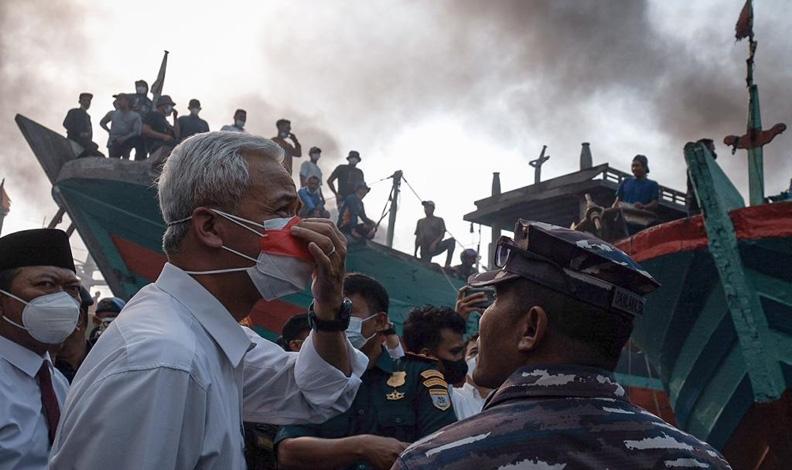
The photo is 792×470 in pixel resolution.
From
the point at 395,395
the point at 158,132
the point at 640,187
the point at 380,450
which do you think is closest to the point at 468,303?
the point at 395,395

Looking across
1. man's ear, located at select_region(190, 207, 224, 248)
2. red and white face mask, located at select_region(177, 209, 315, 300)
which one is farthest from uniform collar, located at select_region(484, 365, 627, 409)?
man's ear, located at select_region(190, 207, 224, 248)

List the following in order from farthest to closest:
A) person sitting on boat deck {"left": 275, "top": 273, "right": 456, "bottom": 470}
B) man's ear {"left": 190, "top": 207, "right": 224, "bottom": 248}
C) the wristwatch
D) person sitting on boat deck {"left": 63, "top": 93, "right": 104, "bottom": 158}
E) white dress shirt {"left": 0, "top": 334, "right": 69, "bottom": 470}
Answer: person sitting on boat deck {"left": 63, "top": 93, "right": 104, "bottom": 158} → white dress shirt {"left": 0, "top": 334, "right": 69, "bottom": 470} → person sitting on boat deck {"left": 275, "top": 273, "right": 456, "bottom": 470} → the wristwatch → man's ear {"left": 190, "top": 207, "right": 224, "bottom": 248}

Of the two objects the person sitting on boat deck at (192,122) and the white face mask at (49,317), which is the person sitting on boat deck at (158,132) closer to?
the person sitting on boat deck at (192,122)

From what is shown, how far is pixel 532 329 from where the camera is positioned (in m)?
1.43

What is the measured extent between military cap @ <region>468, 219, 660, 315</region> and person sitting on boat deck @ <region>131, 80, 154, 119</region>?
10.2 m

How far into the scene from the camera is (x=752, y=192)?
23.5 feet

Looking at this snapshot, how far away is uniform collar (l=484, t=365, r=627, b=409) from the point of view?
130 centimetres

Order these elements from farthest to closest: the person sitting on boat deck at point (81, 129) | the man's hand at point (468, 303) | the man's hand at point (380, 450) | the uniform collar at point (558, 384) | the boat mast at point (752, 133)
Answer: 1. the person sitting on boat deck at point (81, 129)
2. the boat mast at point (752, 133)
3. the man's hand at point (468, 303)
4. the man's hand at point (380, 450)
5. the uniform collar at point (558, 384)

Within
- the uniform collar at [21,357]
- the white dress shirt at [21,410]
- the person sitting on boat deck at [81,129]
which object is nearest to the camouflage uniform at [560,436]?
the white dress shirt at [21,410]

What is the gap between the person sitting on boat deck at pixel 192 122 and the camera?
33.2 ft

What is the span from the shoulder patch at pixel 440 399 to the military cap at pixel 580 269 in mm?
1220

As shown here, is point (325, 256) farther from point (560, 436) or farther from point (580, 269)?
point (560, 436)

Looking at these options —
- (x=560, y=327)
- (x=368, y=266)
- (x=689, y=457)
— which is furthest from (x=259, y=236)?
(x=368, y=266)

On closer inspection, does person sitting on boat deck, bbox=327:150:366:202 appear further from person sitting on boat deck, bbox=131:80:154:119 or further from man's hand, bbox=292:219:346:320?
man's hand, bbox=292:219:346:320
